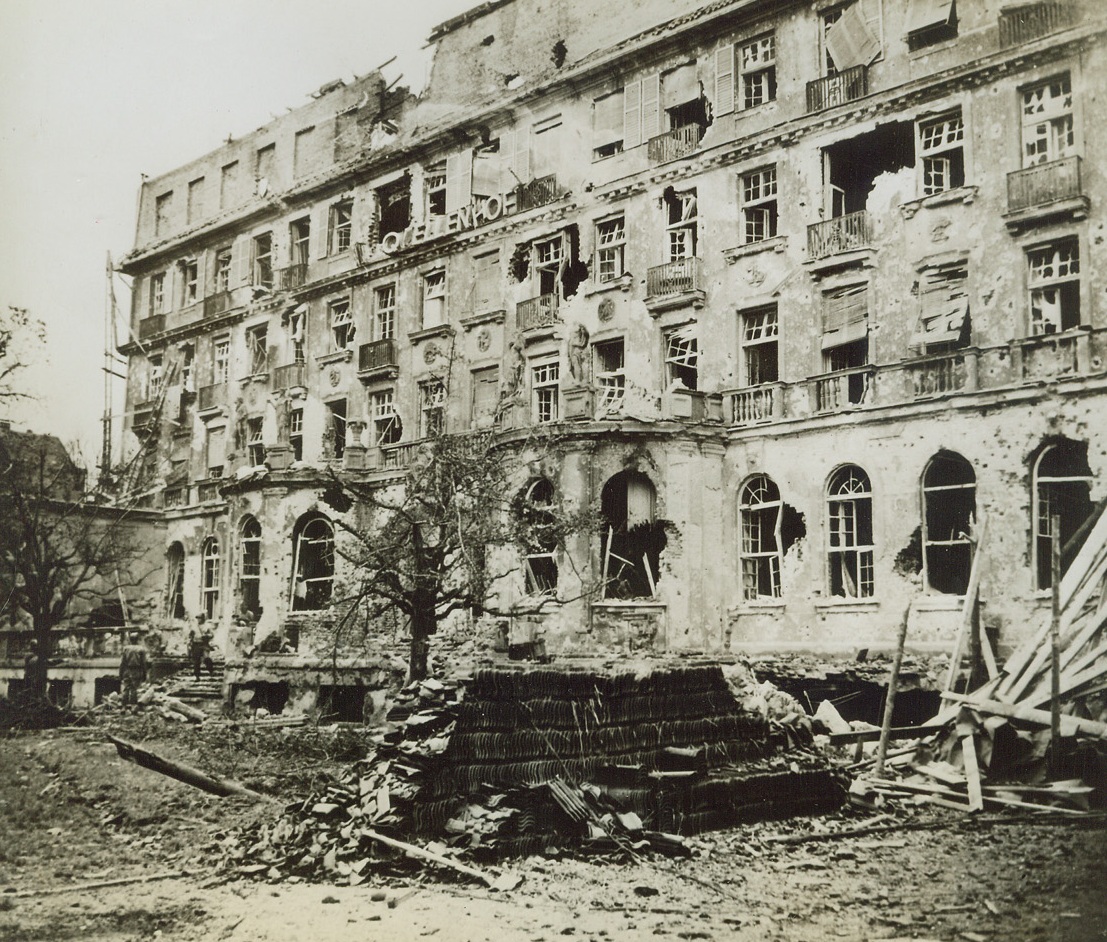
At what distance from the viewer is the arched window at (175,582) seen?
73.7 feet

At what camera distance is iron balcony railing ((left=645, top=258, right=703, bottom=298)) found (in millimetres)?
15000

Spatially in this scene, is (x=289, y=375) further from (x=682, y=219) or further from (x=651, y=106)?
(x=651, y=106)

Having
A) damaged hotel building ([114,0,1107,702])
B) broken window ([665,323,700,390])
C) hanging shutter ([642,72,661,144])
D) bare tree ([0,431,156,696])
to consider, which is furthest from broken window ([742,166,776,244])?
bare tree ([0,431,156,696])

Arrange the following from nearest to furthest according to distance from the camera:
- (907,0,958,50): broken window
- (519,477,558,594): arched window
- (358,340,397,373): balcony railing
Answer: (907,0,958,50): broken window
(519,477,558,594): arched window
(358,340,397,373): balcony railing

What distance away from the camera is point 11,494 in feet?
37.3

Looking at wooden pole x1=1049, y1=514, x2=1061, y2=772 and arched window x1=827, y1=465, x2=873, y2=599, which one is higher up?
arched window x1=827, y1=465, x2=873, y2=599

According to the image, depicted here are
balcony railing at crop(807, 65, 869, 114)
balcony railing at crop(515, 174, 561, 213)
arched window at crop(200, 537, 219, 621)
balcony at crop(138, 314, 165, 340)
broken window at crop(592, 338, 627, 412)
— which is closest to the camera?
balcony railing at crop(807, 65, 869, 114)

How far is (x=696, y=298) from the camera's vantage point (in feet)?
49.5

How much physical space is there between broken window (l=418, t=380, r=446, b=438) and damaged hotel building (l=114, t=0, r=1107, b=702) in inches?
2.3

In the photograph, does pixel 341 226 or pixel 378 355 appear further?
pixel 341 226

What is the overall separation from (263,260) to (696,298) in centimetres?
863

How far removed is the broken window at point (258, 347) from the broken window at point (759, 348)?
7.93m

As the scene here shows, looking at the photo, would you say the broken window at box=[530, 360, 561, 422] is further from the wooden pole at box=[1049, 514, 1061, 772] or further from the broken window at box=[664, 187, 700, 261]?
the wooden pole at box=[1049, 514, 1061, 772]

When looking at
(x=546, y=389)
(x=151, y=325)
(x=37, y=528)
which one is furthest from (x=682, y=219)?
(x=151, y=325)
